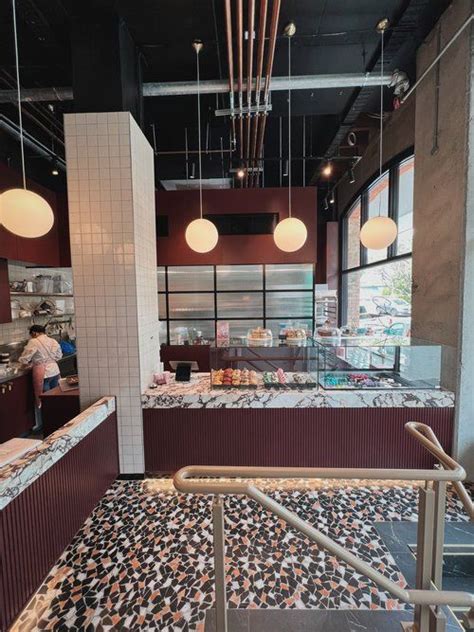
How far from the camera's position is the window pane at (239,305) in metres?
5.37

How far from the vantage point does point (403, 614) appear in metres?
1.59

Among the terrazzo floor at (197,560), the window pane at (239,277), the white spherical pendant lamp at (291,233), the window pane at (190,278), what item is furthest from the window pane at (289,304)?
the terrazzo floor at (197,560)

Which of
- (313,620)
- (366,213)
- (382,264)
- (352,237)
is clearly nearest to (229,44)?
(382,264)

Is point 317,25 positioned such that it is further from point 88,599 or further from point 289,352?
point 88,599

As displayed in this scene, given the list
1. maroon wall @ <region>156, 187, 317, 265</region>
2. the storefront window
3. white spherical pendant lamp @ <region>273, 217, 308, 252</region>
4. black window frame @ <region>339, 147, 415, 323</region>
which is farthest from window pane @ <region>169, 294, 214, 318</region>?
black window frame @ <region>339, 147, 415, 323</region>

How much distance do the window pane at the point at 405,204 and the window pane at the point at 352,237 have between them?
172 cm

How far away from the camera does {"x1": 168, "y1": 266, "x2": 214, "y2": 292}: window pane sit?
5328 mm

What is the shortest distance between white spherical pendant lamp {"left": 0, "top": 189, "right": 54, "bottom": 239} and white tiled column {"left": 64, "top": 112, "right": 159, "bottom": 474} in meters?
0.65

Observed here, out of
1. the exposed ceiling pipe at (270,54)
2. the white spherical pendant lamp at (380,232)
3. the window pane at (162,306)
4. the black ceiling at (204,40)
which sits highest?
the black ceiling at (204,40)

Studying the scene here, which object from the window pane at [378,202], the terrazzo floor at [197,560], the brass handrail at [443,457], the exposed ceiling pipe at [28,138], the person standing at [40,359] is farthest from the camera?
the window pane at [378,202]

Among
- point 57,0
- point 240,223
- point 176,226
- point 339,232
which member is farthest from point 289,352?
point 339,232

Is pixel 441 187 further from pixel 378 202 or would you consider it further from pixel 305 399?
pixel 378 202

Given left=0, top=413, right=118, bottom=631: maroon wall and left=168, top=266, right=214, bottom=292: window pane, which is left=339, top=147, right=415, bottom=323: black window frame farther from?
left=0, top=413, right=118, bottom=631: maroon wall

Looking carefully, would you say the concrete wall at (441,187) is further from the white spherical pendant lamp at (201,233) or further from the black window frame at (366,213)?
the white spherical pendant lamp at (201,233)
